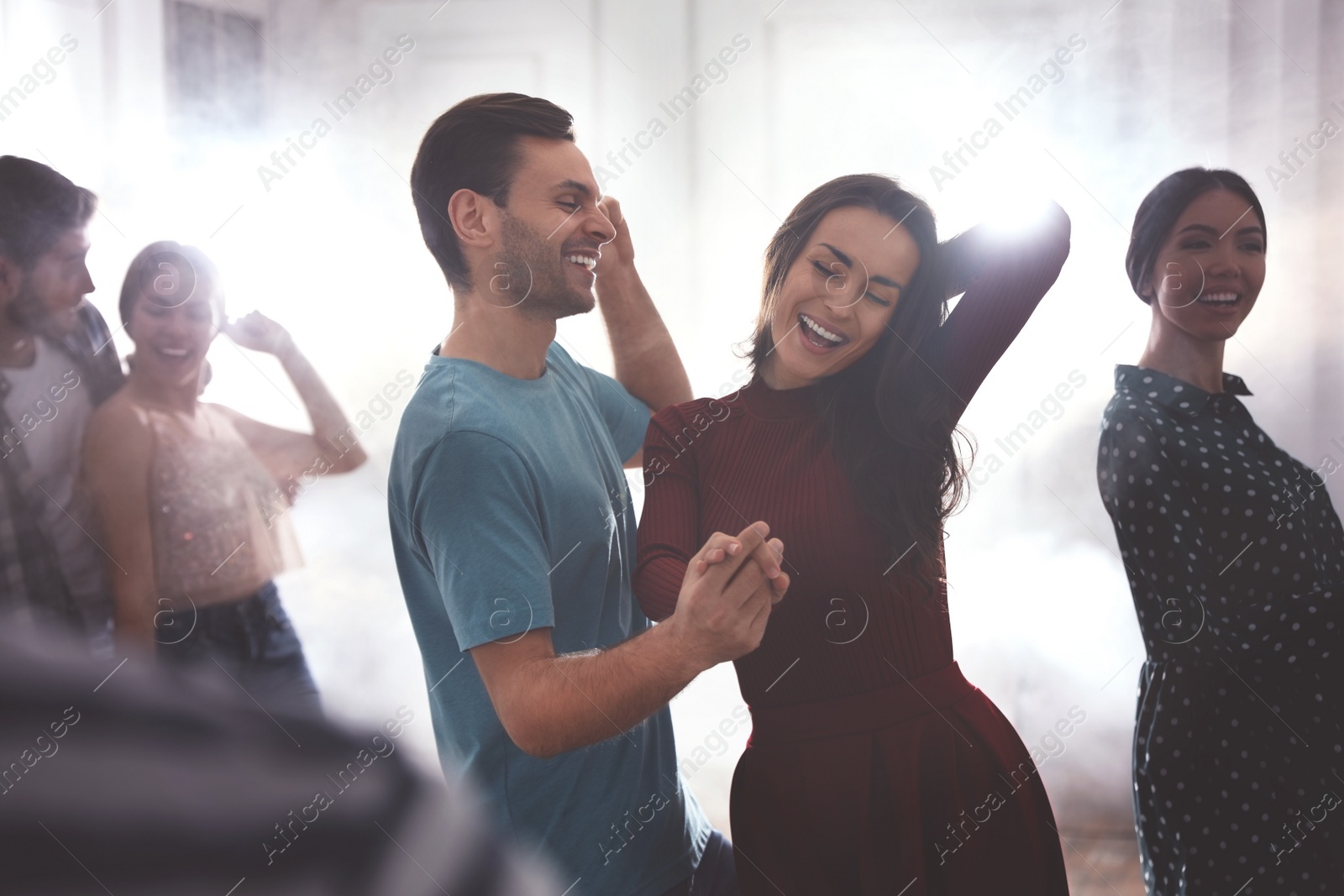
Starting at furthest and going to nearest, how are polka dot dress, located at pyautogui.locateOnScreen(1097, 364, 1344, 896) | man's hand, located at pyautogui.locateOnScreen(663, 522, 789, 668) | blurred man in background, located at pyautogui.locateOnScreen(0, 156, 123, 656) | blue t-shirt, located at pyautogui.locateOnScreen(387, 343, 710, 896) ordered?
blurred man in background, located at pyautogui.locateOnScreen(0, 156, 123, 656), polka dot dress, located at pyautogui.locateOnScreen(1097, 364, 1344, 896), blue t-shirt, located at pyautogui.locateOnScreen(387, 343, 710, 896), man's hand, located at pyautogui.locateOnScreen(663, 522, 789, 668)

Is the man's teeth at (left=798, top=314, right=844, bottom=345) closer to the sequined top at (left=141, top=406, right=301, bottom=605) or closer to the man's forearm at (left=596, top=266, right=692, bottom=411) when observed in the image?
the man's forearm at (left=596, top=266, right=692, bottom=411)

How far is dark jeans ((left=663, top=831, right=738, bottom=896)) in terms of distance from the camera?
1215 millimetres

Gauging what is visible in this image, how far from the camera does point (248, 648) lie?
1432 millimetres

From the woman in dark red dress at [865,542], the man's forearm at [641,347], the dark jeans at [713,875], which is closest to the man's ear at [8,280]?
the man's forearm at [641,347]

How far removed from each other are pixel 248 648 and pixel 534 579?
677 millimetres

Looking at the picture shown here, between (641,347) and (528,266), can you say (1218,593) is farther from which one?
(528,266)

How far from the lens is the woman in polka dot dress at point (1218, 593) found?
125cm

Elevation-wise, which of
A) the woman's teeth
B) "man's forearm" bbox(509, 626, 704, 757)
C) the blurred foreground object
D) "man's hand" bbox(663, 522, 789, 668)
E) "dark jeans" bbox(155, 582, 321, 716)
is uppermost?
the woman's teeth

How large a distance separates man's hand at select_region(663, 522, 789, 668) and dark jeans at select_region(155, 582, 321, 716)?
78cm

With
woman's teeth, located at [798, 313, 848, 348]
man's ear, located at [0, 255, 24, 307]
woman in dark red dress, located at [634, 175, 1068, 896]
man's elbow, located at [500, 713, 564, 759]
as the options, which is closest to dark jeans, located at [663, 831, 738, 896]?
woman in dark red dress, located at [634, 175, 1068, 896]

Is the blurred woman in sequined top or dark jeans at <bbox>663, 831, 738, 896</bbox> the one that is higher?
the blurred woman in sequined top

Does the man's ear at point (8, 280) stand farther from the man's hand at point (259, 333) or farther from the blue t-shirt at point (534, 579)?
the blue t-shirt at point (534, 579)

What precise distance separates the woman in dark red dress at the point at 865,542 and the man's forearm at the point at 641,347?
0.17 meters

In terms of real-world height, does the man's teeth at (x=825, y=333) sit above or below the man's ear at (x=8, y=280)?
above
